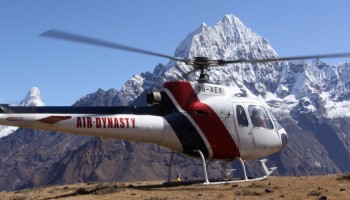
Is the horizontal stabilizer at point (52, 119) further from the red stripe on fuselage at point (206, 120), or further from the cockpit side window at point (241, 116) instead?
the cockpit side window at point (241, 116)

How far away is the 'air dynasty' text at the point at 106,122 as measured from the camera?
25.4 meters

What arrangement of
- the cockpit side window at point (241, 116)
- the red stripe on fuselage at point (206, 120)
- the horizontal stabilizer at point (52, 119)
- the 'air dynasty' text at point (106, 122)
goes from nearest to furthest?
the horizontal stabilizer at point (52, 119) → the 'air dynasty' text at point (106, 122) → the red stripe on fuselage at point (206, 120) → the cockpit side window at point (241, 116)

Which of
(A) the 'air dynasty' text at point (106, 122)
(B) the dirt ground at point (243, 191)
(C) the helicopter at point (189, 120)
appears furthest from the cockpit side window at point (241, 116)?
(A) the 'air dynasty' text at point (106, 122)

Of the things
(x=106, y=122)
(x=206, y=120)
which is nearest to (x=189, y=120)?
(x=206, y=120)

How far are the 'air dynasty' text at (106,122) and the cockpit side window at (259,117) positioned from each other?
7818 mm

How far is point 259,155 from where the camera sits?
31.0 meters

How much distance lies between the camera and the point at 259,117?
3052cm

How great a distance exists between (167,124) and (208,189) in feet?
14.8

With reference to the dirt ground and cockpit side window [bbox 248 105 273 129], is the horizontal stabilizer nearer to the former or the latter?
the dirt ground

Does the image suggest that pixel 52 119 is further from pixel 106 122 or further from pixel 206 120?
pixel 206 120

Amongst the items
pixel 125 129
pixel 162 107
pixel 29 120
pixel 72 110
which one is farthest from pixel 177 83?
pixel 29 120

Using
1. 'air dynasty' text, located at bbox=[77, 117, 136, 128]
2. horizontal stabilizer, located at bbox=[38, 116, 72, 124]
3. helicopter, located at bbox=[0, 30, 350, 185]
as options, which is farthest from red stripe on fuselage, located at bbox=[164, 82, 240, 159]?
horizontal stabilizer, located at bbox=[38, 116, 72, 124]

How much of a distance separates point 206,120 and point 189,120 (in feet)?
3.62

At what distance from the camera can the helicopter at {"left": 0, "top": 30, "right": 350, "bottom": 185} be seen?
25078 millimetres
